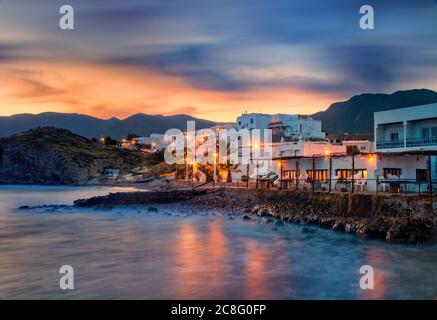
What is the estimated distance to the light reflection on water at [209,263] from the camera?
1509 centimetres

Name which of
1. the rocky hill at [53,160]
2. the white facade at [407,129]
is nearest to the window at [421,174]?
the white facade at [407,129]

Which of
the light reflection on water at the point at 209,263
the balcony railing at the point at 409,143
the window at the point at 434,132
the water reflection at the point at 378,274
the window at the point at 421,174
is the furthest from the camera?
the window at the point at 434,132

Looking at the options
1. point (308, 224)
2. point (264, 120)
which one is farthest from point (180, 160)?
point (308, 224)

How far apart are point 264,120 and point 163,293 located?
75545mm

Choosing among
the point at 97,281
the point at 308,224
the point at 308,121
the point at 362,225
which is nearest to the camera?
the point at 97,281

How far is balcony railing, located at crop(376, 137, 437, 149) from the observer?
3091 cm

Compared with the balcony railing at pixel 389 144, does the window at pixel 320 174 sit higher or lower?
lower

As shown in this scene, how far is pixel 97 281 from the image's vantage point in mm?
16594

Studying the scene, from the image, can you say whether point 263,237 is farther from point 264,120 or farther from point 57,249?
point 264,120

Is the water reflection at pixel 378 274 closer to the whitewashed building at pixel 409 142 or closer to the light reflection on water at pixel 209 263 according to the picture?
the light reflection on water at pixel 209 263

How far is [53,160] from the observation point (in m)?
124

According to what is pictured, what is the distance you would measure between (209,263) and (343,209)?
1166 centimetres

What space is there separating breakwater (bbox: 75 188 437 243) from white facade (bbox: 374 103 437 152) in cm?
824

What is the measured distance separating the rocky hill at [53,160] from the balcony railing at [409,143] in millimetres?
89065
